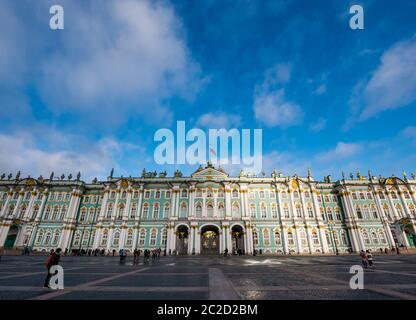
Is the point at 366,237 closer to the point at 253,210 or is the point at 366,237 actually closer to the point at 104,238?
the point at 253,210

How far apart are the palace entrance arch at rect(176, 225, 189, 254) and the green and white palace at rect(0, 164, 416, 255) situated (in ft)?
0.61

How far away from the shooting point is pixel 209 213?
43281 mm

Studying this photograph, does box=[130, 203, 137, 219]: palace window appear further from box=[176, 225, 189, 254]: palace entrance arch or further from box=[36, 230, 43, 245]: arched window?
box=[36, 230, 43, 245]: arched window

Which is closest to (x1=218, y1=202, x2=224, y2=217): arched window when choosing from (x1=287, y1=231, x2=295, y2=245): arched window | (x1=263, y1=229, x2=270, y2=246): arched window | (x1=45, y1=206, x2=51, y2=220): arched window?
(x1=263, y1=229, x2=270, y2=246): arched window

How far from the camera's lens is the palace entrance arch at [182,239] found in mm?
41312

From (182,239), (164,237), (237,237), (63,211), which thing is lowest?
(182,239)

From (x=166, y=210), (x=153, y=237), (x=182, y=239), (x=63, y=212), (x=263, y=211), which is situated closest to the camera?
(x=153, y=237)

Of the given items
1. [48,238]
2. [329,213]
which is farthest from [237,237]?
[48,238]

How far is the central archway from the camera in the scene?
1649 inches

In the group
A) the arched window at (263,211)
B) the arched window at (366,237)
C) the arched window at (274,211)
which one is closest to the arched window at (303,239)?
the arched window at (274,211)

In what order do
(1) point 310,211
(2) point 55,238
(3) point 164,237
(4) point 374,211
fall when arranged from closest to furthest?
(3) point 164,237 < (2) point 55,238 < (1) point 310,211 < (4) point 374,211

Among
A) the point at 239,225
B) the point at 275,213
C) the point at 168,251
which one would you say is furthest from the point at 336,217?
the point at 168,251

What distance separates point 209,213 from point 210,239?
215 inches
